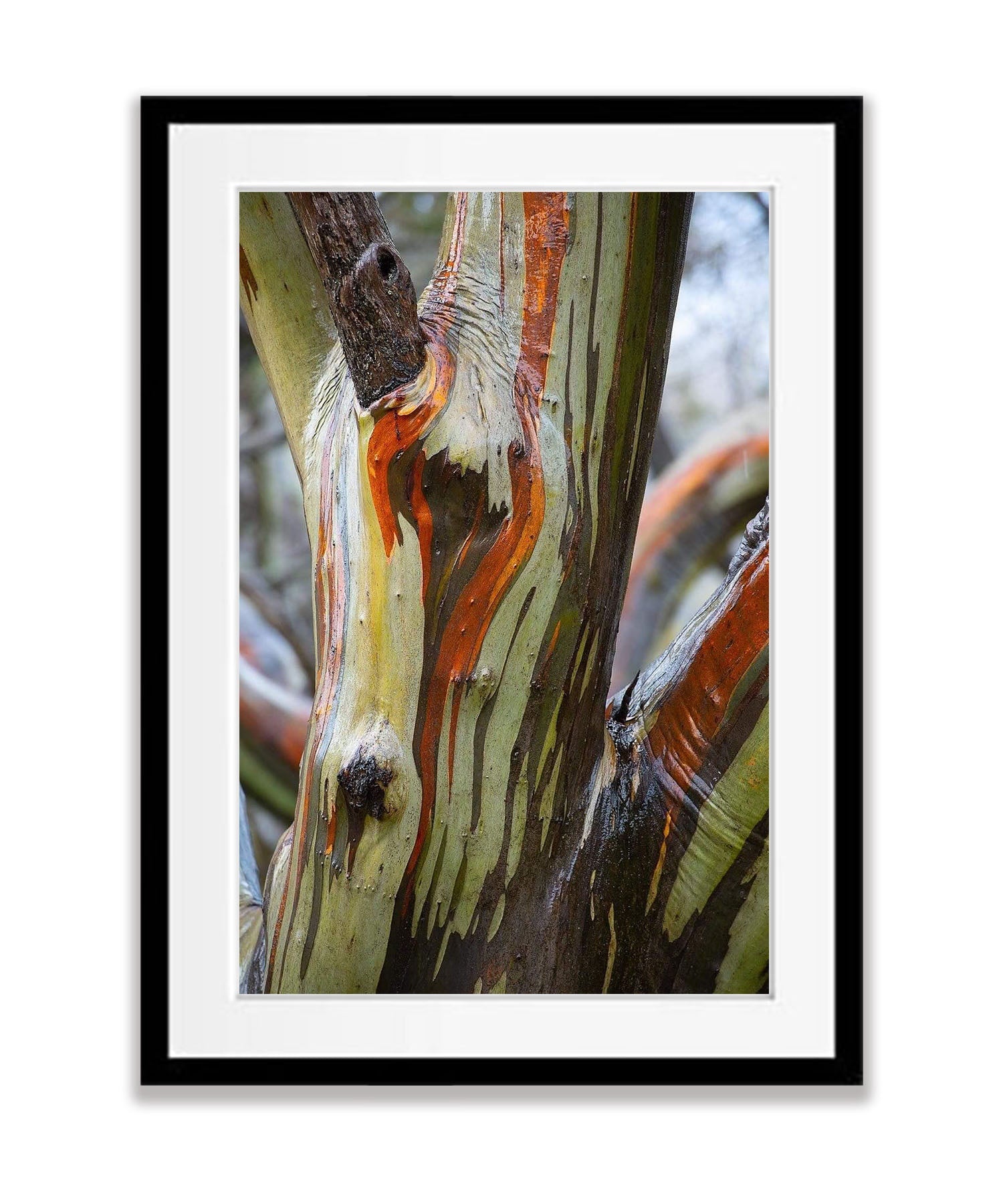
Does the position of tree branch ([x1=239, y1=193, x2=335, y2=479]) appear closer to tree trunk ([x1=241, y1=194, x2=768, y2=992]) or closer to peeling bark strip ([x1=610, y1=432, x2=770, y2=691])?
tree trunk ([x1=241, y1=194, x2=768, y2=992])

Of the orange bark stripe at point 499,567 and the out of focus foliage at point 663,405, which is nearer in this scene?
the orange bark stripe at point 499,567

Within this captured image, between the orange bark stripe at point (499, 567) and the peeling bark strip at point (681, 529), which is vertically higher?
the peeling bark strip at point (681, 529)

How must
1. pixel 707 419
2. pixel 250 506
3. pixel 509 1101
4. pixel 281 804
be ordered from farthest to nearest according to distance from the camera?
pixel 250 506 < pixel 707 419 < pixel 281 804 < pixel 509 1101

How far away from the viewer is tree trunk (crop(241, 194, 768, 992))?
75 cm

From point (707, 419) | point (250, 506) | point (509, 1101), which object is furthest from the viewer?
point (250, 506)

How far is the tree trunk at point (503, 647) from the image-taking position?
75 centimetres
